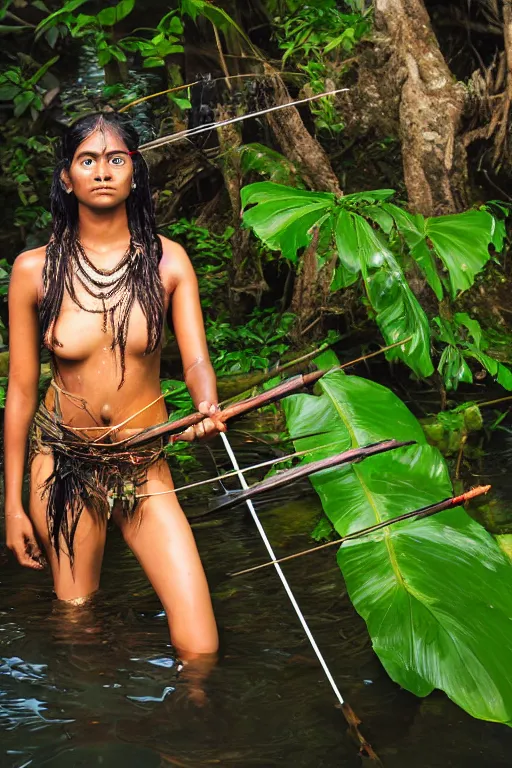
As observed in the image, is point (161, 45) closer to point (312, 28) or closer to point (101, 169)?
point (312, 28)

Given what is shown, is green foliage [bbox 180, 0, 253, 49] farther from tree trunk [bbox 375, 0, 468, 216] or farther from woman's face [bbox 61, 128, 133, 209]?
woman's face [bbox 61, 128, 133, 209]

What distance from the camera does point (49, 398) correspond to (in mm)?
3141

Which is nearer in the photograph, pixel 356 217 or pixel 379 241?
pixel 356 217

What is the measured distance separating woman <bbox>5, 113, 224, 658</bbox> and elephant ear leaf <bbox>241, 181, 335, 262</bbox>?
0.35 m

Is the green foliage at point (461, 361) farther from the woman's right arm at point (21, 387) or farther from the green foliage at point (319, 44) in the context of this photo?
the green foliage at point (319, 44)

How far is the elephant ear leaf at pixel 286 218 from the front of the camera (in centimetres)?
329

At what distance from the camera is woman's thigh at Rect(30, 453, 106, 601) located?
3.10 meters

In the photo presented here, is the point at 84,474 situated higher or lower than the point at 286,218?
lower

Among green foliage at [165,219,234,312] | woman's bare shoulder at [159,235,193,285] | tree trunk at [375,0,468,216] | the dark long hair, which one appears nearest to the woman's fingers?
the dark long hair

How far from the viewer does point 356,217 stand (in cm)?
347

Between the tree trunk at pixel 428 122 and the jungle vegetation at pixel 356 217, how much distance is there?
0.01 metres

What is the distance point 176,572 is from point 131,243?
3.46 ft

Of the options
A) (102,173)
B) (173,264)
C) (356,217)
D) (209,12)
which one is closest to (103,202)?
(102,173)

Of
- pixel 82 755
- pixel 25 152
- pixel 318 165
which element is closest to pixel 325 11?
pixel 318 165
